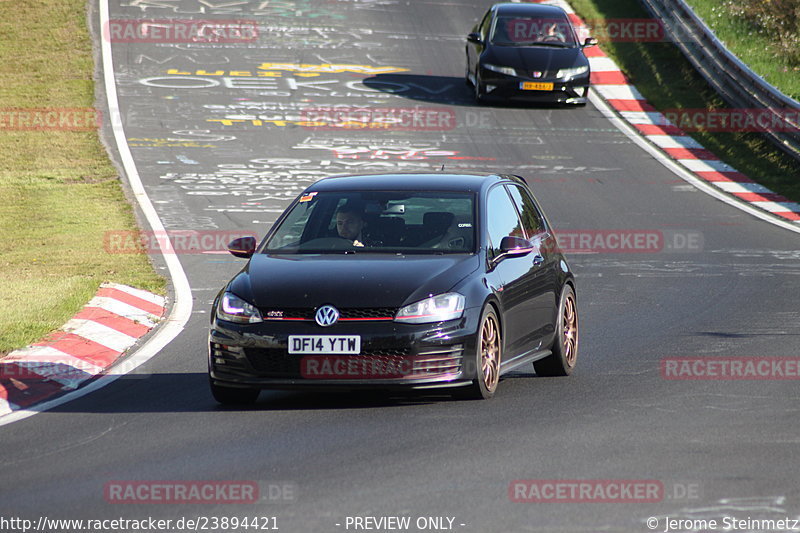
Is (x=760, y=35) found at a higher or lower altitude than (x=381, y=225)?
lower

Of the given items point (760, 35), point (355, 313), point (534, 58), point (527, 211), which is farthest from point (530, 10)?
point (355, 313)

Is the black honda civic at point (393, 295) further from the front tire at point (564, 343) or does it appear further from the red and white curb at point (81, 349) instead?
the red and white curb at point (81, 349)

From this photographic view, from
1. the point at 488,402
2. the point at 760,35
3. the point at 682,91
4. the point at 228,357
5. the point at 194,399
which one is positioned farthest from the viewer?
the point at 760,35

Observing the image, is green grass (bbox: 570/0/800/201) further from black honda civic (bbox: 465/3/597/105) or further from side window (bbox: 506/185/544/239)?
side window (bbox: 506/185/544/239)

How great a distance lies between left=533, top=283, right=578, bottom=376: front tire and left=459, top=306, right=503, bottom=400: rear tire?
1.06 m

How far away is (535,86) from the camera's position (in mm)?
26266

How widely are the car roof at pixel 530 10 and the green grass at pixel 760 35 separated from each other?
4355 millimetres

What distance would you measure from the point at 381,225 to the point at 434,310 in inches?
46.8

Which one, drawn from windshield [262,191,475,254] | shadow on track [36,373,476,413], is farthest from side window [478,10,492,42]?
shadow on track [36,373,476,413]

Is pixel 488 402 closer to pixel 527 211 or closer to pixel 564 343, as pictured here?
pixel 564 343

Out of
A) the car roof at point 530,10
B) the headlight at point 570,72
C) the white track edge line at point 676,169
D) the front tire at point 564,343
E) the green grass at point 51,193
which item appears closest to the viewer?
the front tire at point 564,343

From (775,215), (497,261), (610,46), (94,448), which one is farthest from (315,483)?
(610,46)

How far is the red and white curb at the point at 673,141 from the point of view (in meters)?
21.5

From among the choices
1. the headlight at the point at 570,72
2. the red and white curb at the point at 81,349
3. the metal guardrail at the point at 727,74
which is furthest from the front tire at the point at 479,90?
the red and white curb at the point at 81,349
